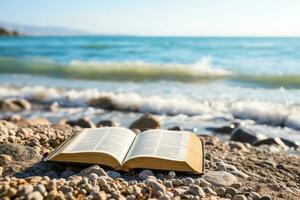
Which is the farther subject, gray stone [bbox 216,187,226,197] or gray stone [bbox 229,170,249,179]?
gray stone [bbox 229,170,249,179]

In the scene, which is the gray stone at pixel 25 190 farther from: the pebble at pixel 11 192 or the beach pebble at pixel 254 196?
the beach pebble at pixel 254 196

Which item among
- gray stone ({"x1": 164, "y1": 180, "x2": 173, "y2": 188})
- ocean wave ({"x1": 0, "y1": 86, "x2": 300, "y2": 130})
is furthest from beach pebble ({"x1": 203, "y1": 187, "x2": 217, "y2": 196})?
ocean wave ({"x1": 0, "y1": 86, "x2": 300, "y2": 130})

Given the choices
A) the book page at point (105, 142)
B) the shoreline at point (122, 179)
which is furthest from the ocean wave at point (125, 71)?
the book page at point (105, 142)

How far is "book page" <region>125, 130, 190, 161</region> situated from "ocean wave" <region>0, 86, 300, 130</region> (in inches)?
190

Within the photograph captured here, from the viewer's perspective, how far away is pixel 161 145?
365 cm

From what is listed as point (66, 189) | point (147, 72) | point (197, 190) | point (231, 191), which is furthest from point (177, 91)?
point (66, 189)

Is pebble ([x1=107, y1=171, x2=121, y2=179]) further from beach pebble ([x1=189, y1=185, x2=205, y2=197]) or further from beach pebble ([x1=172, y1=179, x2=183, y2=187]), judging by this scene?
beach pebble ([x1=189, y1=185, x2=205, y2=197])

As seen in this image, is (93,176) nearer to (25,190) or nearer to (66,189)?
(66,189)

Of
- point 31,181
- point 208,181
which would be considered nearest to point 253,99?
point 208,181

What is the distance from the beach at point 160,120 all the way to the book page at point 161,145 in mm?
128

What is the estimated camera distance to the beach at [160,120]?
3.15 m

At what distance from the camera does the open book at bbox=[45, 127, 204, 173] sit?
135 inches

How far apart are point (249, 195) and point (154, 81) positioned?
36.9 ft

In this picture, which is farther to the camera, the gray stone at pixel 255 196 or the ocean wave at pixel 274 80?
the ocean wave at pixel 274 80
